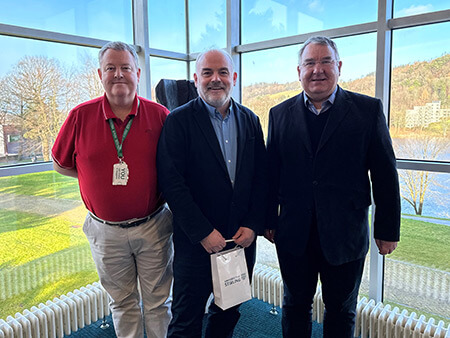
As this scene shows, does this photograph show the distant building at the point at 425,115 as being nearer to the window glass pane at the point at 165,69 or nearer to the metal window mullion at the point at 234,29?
the metal window mullion at the point at 234,29

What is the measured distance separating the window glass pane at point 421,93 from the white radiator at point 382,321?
104cm

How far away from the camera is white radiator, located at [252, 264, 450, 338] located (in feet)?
7.08

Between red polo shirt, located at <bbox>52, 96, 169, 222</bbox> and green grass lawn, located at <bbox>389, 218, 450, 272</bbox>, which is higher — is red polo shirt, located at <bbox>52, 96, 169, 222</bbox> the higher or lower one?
the higher one

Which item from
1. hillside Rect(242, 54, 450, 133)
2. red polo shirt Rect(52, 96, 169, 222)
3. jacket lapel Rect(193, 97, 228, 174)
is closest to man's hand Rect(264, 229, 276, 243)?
jacket lapel Rect(193, 97, 228, 174)

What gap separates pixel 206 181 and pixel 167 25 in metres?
2.26

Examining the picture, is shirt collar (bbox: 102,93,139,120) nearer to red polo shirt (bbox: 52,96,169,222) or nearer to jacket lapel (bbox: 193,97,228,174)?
red polo shirt (bbox: 52,96,169,222)

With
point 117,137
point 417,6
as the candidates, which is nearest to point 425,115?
point 417,6

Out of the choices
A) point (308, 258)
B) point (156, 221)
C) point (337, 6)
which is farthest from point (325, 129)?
point (337, 6)

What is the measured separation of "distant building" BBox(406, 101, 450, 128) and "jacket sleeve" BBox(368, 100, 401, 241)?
2.90ft

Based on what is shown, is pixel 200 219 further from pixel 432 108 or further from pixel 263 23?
pixel 263 23

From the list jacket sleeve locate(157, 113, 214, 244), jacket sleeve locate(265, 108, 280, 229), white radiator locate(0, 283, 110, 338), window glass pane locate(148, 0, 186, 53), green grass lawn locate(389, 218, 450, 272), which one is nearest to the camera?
jacket sleeve locate(157, 113, 214, 244)

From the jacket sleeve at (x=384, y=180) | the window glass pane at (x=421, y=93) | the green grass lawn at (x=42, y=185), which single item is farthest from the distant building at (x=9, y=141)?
the window glass pane at (x=421, y=93)

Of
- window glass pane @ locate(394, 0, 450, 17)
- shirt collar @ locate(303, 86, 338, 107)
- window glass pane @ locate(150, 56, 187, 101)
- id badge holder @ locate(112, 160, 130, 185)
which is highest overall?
window glass pane @ locate(394, 0, 450, 17)

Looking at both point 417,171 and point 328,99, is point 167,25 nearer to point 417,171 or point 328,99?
point 328,99
